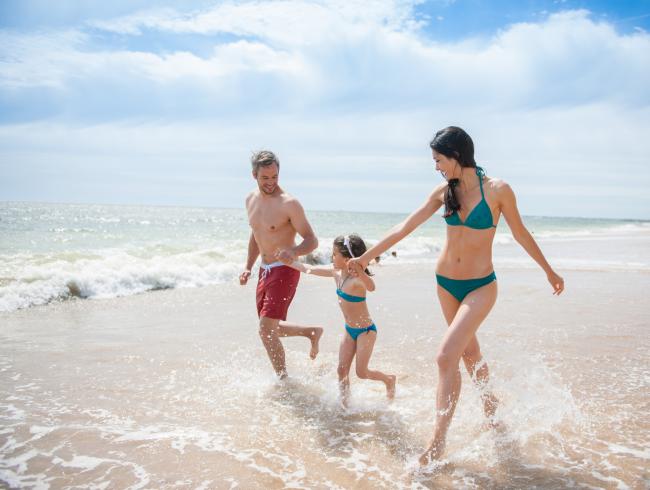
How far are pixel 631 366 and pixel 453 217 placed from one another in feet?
11.4

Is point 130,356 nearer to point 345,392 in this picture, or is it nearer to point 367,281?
point 345,392

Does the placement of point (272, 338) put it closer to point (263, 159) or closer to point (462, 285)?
point (263, 159)

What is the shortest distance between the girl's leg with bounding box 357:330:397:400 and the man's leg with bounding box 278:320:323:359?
3.18ft

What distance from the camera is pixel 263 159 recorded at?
4887 millimetres

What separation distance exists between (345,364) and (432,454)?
140cm

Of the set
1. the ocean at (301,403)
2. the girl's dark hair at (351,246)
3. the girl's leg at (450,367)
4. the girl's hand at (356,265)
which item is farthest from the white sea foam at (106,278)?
the girl's leg at (450,367)

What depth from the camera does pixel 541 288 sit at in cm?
1155

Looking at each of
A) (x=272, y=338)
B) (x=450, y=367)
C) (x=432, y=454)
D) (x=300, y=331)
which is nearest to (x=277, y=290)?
(x=272, y=338)

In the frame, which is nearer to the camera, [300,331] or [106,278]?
[300,331]

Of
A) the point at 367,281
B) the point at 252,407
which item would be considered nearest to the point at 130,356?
the point at 252,407

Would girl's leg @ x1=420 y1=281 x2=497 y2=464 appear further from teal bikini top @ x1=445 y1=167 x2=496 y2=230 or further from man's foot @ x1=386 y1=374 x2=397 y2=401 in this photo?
man's foot @ x1=386 y1=374 x2=397 y2=401

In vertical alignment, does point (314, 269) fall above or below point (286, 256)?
below

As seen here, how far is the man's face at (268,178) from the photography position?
4.91m

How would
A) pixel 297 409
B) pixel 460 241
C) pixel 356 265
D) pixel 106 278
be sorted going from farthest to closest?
pixel 106 278 < pixel 297 409 < pixel 356 265 < pixel 460 241
